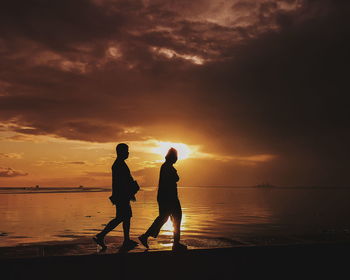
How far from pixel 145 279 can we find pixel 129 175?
3421mm

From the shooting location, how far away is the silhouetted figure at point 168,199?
915 cm

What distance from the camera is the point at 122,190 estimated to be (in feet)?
29.5

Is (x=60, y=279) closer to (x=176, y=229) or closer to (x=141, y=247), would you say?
(x=141, y=247)

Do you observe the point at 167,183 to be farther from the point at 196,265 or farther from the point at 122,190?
the point at 196,265

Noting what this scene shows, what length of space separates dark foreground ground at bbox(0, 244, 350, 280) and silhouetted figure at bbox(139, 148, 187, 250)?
57.5 inches

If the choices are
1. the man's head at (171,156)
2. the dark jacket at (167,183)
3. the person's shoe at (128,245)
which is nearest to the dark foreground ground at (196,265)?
the person's shoe at (128,245)

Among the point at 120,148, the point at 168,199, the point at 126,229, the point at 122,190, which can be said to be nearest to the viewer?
the point at 126,229

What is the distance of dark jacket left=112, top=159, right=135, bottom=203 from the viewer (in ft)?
29.5

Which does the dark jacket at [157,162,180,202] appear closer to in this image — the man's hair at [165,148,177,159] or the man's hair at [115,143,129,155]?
the man's hair at [165,148,177,159]

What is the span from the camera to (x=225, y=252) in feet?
25.7

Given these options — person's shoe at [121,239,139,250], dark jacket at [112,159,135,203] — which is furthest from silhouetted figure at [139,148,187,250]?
dark jacket at [112,159,135,203]

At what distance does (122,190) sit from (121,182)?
0.64 feet

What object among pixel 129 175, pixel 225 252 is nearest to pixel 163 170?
pixel 129 175

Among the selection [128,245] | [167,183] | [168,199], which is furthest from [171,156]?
[128,245]
